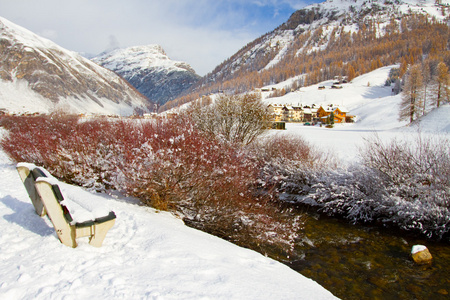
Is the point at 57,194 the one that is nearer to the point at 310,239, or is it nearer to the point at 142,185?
the point at 142,185

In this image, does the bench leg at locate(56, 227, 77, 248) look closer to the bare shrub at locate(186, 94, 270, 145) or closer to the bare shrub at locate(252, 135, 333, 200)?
the bare shrub at locate(252, 135, 333, 200)

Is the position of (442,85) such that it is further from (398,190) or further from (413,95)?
(398,190)

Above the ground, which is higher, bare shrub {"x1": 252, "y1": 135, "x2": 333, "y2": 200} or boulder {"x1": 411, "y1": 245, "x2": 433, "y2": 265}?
bare shrub {"x1": 252, "y1": 135, "x2": 333, "y2": 200}

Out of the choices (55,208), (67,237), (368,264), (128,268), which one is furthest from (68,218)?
(368,264)

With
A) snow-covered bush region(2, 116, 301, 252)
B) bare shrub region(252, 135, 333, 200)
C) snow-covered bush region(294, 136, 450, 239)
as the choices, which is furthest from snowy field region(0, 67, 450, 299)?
bare shrub region(252, 135, 333, 200)

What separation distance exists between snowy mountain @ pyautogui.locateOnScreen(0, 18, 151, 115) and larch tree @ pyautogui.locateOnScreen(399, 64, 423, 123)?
11733 cm

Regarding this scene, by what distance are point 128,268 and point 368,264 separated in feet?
26.4

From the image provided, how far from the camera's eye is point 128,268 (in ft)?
12.6

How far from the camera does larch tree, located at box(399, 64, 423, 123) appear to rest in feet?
143

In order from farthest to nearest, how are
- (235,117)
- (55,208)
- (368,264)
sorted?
(235,117) < (368,264) < (55,208)

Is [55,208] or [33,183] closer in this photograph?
[55,208]

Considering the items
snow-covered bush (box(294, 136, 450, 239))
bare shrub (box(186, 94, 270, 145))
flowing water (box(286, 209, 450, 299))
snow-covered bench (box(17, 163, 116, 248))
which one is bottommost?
flowing water (box(286, 209, 450, 299))

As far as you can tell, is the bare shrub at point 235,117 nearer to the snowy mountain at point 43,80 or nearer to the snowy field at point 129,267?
the snowy field at point 129,267

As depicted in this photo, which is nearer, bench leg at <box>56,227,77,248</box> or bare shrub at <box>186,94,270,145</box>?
bench leg at <box>56,227,77,248</box>
